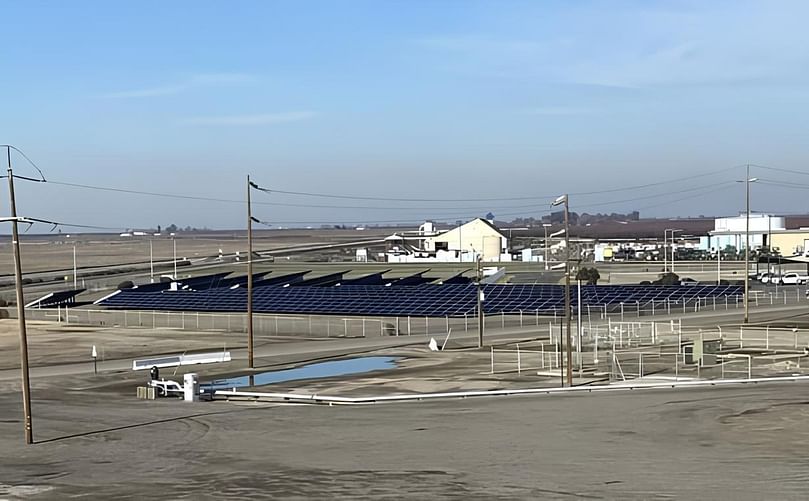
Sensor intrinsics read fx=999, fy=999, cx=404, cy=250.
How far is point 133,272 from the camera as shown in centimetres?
16438

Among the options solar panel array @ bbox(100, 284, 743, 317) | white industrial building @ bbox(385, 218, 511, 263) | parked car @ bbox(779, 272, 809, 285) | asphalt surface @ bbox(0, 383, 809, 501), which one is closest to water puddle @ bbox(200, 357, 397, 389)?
asphalt surface @ bbox(0, 383, 809, 501)

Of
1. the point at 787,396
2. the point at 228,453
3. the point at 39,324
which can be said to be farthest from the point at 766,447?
the point at 39,324

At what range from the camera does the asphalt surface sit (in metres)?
21.9

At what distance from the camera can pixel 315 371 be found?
51.3 meters

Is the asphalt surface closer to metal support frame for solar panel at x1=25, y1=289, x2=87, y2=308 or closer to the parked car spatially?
metal support frame for solar panel at x1=25, y1=289, x2=87, y2=308

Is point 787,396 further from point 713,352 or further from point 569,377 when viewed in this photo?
point 713,352

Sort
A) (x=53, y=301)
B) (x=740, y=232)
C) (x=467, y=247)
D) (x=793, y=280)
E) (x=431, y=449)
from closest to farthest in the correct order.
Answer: (x=431, y=449) < (x=53, y=301) < (x=793, y=280) < (x=740, y=232) < (x=467, y=247)

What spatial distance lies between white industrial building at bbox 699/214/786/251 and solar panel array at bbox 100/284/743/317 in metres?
72.2

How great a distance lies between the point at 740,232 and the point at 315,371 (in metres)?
131

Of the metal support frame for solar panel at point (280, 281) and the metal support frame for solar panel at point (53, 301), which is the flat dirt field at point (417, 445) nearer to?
the metal support frame for solar panel at point (53, 301)

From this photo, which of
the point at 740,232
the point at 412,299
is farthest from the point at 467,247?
the point at 412,299

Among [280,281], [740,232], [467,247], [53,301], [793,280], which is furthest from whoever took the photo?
[467,247]

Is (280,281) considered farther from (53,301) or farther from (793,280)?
(793,280)

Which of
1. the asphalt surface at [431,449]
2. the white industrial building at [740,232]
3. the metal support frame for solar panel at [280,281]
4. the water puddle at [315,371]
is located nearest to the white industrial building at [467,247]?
the white industrial building at [740,232]
